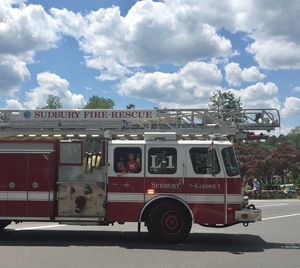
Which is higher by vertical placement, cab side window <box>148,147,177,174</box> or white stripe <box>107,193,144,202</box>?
cab side window <box>148,147,177,174</box>

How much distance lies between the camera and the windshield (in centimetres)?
1055

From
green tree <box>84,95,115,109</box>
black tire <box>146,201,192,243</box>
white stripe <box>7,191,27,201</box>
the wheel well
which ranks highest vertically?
green tree <box>84,95,115,109</box>

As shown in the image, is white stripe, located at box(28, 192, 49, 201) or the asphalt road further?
white stripe, located at box(28, 192, 49, 201)

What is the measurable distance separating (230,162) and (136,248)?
2.81 meters

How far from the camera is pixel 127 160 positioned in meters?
10.7

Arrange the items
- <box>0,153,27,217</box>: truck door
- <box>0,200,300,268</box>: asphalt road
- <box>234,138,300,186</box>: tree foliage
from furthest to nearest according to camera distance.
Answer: <box>234,138,300,186</box>: tree foliage
<box>0,153,27,217</box>: truck door
<box>0,200,300,268</box>: asphalt road

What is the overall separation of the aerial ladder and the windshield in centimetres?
58

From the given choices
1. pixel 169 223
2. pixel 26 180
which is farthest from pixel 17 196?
pixel 169 223

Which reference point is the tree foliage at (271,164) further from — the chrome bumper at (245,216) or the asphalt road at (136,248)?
the chrome bumper at (245,216)

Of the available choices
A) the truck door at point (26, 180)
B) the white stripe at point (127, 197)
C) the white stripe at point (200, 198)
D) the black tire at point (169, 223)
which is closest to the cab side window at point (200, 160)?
the white stripe at point (200, 198)

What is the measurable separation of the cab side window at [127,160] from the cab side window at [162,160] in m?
0.25

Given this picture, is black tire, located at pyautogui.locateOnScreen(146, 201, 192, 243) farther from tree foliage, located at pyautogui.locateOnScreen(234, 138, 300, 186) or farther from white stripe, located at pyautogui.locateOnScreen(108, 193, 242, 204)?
tree foliage, located at pyautogui.locateOnScreen(234, 138, 300, 186)

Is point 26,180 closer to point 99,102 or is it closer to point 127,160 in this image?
point 127,160

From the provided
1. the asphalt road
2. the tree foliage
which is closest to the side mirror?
the asphalt road
